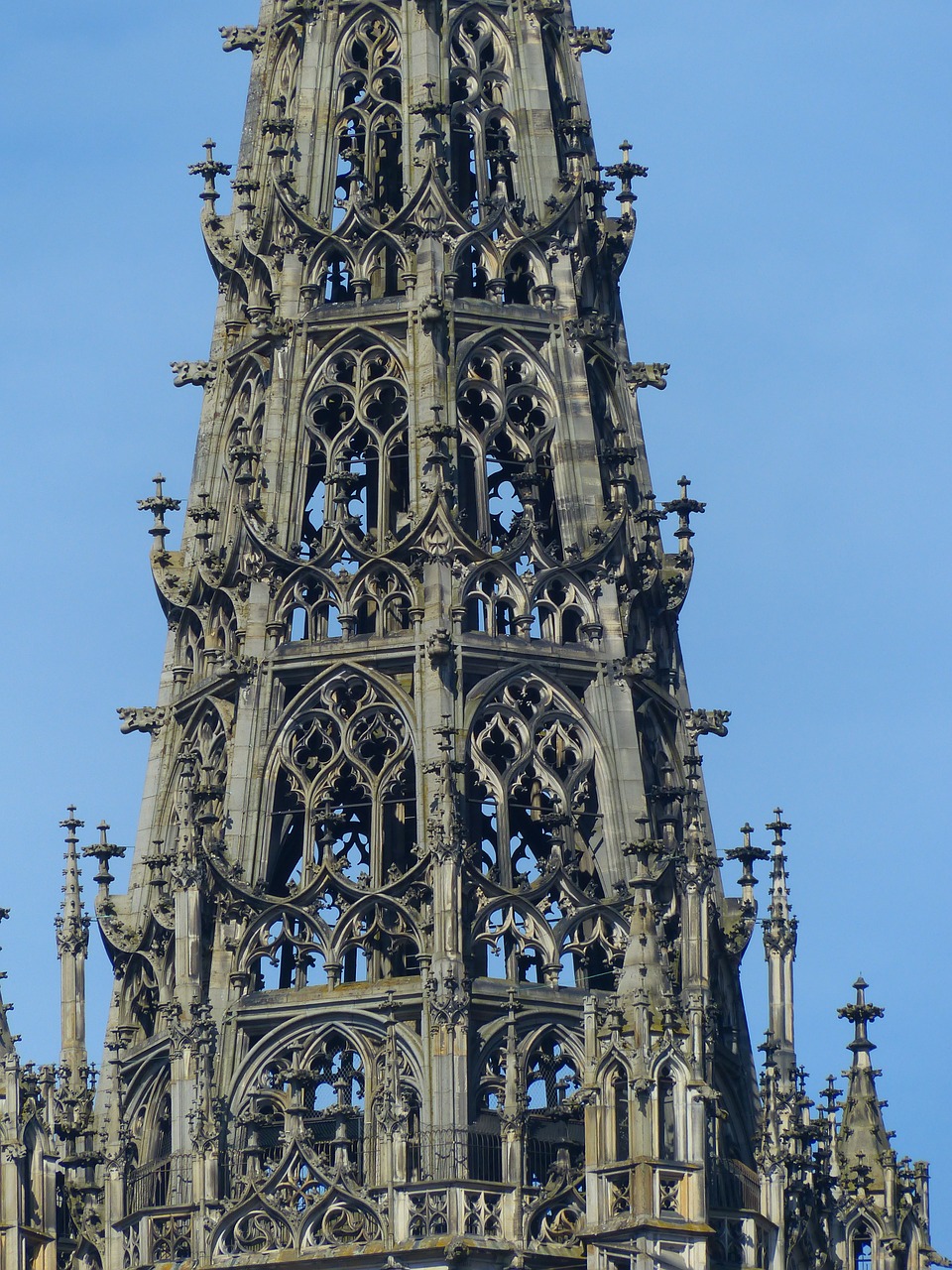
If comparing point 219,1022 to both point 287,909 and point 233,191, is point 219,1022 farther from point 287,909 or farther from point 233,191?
point 233,191

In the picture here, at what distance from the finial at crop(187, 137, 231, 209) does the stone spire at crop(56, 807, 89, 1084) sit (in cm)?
1153

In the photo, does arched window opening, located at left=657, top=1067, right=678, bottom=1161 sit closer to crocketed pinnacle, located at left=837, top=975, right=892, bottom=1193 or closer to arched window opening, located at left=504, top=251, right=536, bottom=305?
crocketed pinnacle, located at left=837, top=975, right=892, bottom=1193

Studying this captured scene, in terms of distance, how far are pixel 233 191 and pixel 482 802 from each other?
13.1 meters

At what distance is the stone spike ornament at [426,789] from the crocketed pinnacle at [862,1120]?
174 mm

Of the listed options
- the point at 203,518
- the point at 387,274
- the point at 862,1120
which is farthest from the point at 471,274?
the point at 862,1120

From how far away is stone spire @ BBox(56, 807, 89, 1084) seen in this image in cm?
11200

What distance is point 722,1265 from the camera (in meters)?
108

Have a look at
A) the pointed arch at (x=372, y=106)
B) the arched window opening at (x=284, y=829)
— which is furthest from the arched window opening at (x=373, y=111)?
the arched window opening at (x=284, y=829)

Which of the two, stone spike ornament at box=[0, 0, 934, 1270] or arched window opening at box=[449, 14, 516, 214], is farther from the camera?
arched window opening at box=[449, 14, 516, 214]

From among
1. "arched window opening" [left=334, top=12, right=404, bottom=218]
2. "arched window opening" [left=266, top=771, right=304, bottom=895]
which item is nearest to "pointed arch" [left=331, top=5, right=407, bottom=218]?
"arched window opening" [left=334, top=12, right=404, bottom=218]

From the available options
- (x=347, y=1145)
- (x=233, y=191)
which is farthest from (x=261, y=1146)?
(x=233, y=191)

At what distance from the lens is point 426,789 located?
10950 cm

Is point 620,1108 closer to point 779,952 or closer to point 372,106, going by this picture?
point 779,952

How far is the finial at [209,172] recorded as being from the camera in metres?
118
